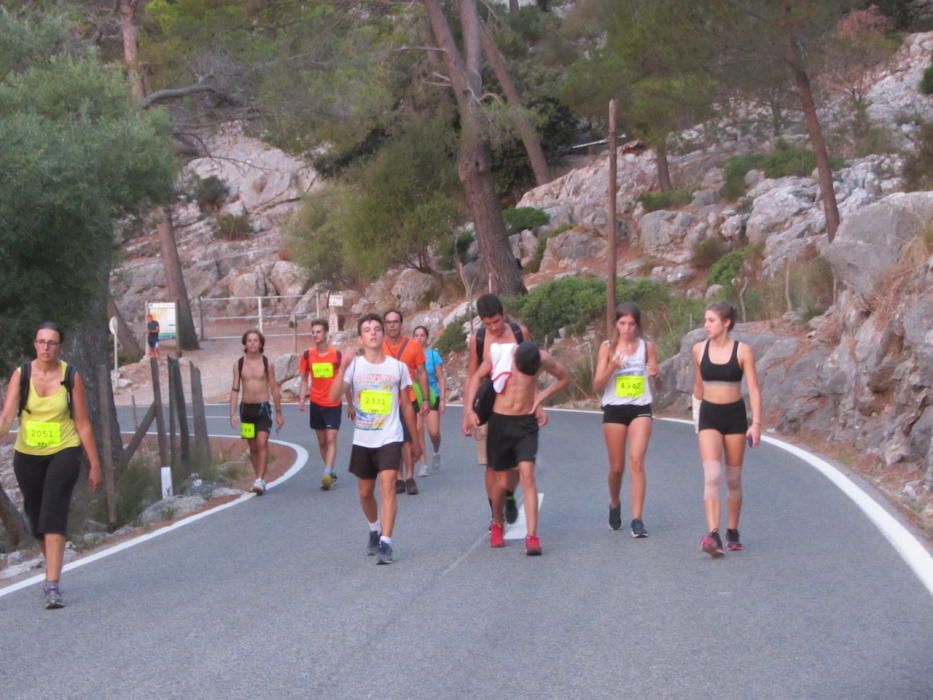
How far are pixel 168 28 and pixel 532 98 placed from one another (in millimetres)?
27774

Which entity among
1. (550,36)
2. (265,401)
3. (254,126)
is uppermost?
(550,36)

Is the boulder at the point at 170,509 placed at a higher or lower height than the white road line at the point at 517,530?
lower

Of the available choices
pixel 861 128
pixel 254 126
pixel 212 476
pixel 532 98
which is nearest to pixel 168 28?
pixel 254 126

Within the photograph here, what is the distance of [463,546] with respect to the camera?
9633 millimetres

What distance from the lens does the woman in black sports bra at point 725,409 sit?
8898 millimetres

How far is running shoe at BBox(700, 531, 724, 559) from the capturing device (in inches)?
334

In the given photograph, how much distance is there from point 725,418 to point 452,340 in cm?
2563

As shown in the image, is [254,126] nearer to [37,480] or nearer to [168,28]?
[168,28]

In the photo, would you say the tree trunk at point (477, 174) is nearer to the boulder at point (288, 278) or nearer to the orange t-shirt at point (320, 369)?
the boulder at point (288, 278)

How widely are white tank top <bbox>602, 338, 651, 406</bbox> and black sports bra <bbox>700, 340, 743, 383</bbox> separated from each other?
2.87 feet

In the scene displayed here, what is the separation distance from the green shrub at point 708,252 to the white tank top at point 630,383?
26998 millimetres

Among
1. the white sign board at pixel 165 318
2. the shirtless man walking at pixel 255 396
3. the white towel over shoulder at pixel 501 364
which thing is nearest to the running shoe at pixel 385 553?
the white towel over shoulder at pixel 501 364

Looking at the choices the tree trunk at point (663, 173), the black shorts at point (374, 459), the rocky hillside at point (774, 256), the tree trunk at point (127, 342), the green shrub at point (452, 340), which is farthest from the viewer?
the tree trunk at point (127, 342)

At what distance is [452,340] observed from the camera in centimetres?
3447
